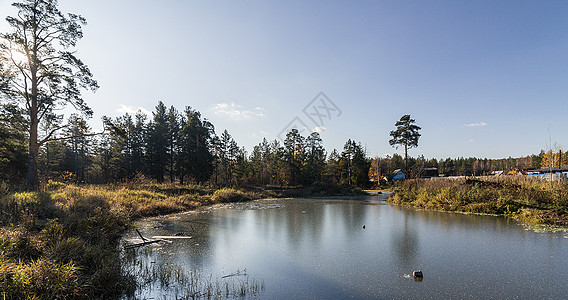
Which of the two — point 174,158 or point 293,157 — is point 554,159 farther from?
point 174,158

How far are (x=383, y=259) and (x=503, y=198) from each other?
34.4 feet

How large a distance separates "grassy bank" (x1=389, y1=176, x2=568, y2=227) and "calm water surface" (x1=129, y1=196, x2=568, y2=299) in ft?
5.58

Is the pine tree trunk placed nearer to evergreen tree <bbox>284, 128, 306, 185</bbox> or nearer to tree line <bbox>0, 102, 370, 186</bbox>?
tree line <bbox>0, 102, 370, 186</bbox>

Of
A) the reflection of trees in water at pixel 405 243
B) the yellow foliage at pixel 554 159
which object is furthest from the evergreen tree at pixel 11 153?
the yellow foliage at pixel 554 159

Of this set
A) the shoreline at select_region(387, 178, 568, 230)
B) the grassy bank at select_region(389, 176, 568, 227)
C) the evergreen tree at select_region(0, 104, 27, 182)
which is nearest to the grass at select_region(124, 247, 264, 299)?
the shoreline at select_region(387, 178, 568, 230)

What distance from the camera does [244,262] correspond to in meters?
5.86

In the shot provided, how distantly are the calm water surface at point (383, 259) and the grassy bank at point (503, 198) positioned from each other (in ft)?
5.58

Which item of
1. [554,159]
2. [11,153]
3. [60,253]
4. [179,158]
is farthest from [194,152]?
[554,159]

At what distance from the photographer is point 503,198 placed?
12.2 metres

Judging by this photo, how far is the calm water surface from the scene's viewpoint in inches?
166

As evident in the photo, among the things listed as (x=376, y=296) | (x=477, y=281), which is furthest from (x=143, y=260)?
(x=477, y=281)

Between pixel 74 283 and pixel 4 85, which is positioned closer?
pixel 74 283

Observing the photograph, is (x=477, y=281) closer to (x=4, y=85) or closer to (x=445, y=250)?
(x=445, y=250)

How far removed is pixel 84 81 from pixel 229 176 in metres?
27.8
